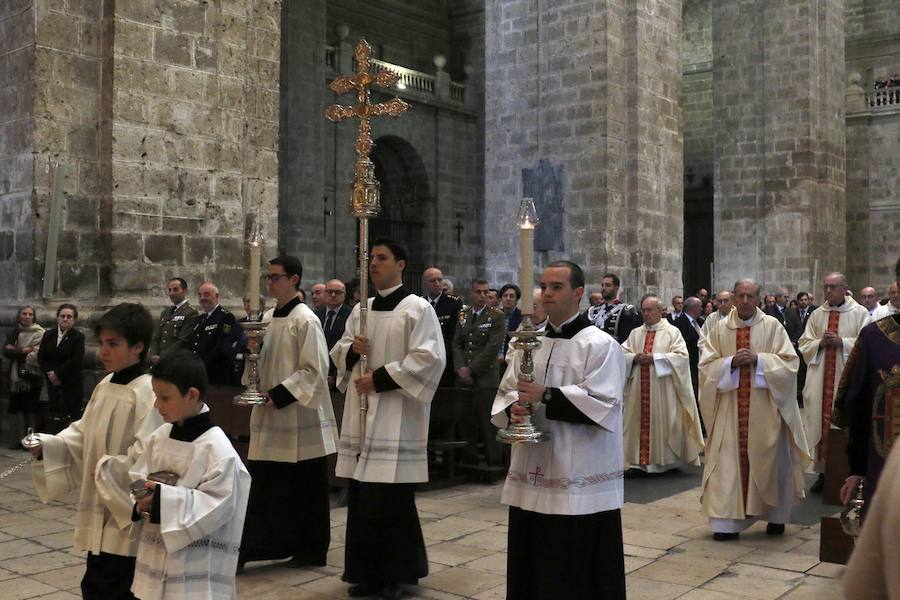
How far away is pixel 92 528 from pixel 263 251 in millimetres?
6217

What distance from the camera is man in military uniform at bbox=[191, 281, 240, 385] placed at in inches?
292

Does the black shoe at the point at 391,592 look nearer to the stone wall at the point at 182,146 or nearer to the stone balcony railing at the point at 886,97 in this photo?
the stone wall at the point at 182,146

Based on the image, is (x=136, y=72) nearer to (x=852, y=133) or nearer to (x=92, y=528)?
(x=92, y=528)

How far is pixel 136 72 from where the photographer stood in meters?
8.65

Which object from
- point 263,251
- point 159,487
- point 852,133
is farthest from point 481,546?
point 852,133

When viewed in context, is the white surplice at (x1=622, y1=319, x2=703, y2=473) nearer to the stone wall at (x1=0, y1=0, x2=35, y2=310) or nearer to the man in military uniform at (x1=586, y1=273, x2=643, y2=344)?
the man in military uniform at (x1=586, y1=273, x2=643, y2=344)

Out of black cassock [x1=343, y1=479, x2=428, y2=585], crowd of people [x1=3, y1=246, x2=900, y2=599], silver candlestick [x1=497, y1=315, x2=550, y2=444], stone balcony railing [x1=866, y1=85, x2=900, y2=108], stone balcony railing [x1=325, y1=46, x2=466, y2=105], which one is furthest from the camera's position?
stone balcony railing [x1=866, y1=85, x2=900, y2=108]

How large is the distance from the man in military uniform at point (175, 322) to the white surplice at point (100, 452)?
3.77 meters

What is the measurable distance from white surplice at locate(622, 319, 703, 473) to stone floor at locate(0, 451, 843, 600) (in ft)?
5.31

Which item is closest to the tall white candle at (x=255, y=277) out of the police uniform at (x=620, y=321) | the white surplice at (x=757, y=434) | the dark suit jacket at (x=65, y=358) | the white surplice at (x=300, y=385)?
the white surplice at (x=300, y=385)

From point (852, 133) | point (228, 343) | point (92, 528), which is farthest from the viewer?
point (852, 133)

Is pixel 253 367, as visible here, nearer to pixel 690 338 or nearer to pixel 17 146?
pixel 17 146

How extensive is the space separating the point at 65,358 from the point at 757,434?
587 cm

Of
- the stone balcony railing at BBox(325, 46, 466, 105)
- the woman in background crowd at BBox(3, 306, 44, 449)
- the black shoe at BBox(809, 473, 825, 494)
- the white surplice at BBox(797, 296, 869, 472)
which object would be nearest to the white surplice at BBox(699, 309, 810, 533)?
the black shoe at BBox(809, 473, 825, 494)
